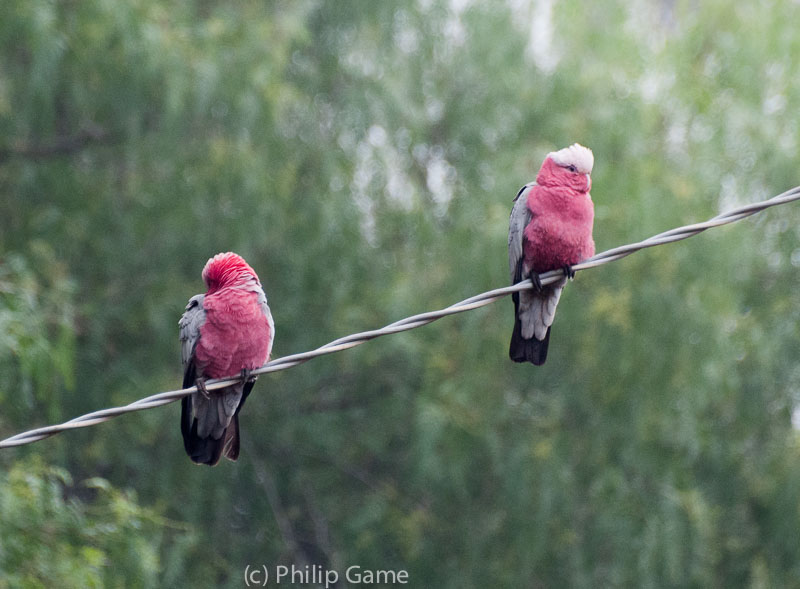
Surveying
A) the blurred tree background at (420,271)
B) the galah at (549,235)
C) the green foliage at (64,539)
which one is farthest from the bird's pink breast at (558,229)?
the blurred tree background at (420,271)

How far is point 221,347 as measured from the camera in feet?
14.6

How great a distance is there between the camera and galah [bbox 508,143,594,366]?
4391mm

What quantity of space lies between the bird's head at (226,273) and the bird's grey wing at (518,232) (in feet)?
3.70

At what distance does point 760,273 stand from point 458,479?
344 centimetres

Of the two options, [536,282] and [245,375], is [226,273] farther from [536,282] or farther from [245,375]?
[536,282]

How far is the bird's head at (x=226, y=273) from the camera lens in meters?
4.53

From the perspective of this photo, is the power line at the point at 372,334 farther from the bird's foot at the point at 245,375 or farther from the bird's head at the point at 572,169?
the bird's head at the point at 572,169

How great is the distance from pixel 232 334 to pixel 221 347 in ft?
0.25

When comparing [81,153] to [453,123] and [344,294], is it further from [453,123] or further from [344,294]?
[453,123]

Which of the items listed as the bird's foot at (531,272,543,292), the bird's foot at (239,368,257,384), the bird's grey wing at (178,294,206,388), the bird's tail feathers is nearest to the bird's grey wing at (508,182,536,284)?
the bird's foot at (531,272,543,292)

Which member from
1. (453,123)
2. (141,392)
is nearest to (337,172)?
(453,123)

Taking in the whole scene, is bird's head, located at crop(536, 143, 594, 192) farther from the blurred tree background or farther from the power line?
the blurred tree background

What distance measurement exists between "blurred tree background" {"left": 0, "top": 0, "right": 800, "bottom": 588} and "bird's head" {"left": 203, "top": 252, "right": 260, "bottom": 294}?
174cm

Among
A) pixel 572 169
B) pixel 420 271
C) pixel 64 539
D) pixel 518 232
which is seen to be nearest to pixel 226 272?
pixel 518 232
